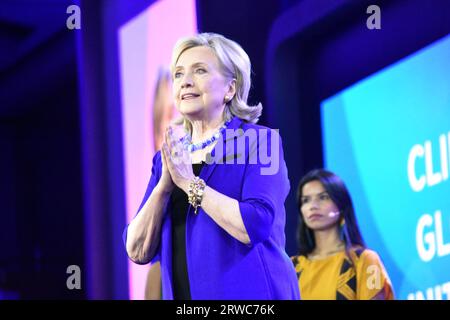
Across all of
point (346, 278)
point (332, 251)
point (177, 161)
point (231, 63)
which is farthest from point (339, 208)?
point (177, 161)

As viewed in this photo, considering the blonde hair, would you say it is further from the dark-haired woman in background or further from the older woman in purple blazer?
the dark-haired woman in background

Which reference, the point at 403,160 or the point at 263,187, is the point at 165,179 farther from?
the point at 403,160

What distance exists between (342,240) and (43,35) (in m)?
3.00

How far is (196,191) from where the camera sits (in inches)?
66.8

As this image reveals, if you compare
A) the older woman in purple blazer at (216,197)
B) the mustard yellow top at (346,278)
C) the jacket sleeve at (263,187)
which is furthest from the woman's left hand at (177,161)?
the mustard yellow top at (346,278)

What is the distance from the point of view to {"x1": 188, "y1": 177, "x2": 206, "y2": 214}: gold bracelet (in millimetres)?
1695

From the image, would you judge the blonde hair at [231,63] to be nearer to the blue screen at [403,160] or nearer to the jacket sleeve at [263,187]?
the jacket sleeve at [263,187]

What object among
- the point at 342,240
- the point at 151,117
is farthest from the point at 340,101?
the point at 151,117

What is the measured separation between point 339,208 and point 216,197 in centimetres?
157

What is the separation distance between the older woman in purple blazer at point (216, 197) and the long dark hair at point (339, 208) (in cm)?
135

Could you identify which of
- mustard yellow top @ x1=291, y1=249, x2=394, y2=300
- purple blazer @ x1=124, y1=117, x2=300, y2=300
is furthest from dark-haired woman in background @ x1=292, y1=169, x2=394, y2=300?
purple blazer @ x1=124, y1=117, x2=300, y2=300

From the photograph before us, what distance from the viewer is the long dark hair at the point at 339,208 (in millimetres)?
3107
